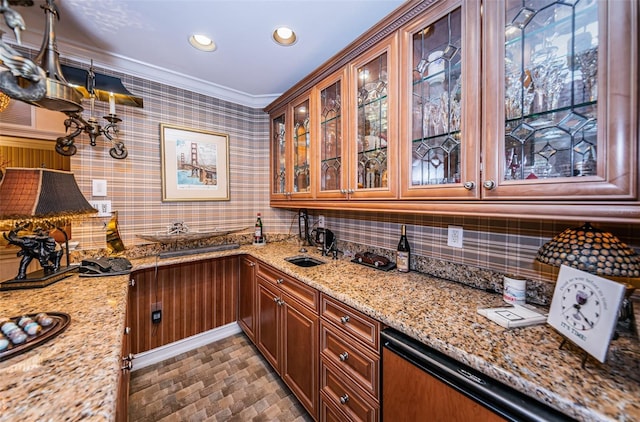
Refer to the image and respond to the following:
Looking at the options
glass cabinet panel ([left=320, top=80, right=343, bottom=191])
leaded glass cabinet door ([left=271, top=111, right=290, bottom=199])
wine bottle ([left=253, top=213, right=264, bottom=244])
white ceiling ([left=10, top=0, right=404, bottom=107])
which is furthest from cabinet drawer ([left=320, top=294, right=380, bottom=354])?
white ceiling ([left=10, top=0, right=404, bottom=107])

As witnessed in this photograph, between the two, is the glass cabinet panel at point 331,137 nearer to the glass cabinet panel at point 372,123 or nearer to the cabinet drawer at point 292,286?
the glass cabinet panel at point 372,123

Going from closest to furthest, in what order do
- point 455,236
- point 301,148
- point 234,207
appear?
point 455,236
point 301,148
point 234,207

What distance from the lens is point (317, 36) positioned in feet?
5.74

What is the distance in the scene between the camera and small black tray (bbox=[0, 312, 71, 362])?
799mm

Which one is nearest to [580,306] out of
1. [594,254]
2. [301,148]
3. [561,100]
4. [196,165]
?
[594,254]

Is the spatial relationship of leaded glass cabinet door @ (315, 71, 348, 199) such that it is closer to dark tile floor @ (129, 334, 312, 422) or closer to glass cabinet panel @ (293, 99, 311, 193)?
glass cabinet panel @ (293, 99, 311, 193)

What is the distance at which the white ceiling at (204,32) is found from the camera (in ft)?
4.88

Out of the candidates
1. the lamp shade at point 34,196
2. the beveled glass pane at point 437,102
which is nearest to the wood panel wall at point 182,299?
the lamp shade at point 34,196

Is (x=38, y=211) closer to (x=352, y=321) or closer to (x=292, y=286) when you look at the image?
(x=292, y=286)

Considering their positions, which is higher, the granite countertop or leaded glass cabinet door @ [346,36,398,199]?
leaded glass cabinet door @ [346,36,398,199]

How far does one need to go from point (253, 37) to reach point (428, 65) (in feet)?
4.03

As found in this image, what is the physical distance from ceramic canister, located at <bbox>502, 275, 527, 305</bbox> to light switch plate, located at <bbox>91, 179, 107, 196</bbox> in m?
2.81

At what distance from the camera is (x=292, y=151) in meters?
2.35

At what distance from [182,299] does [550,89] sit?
283 centimetres
